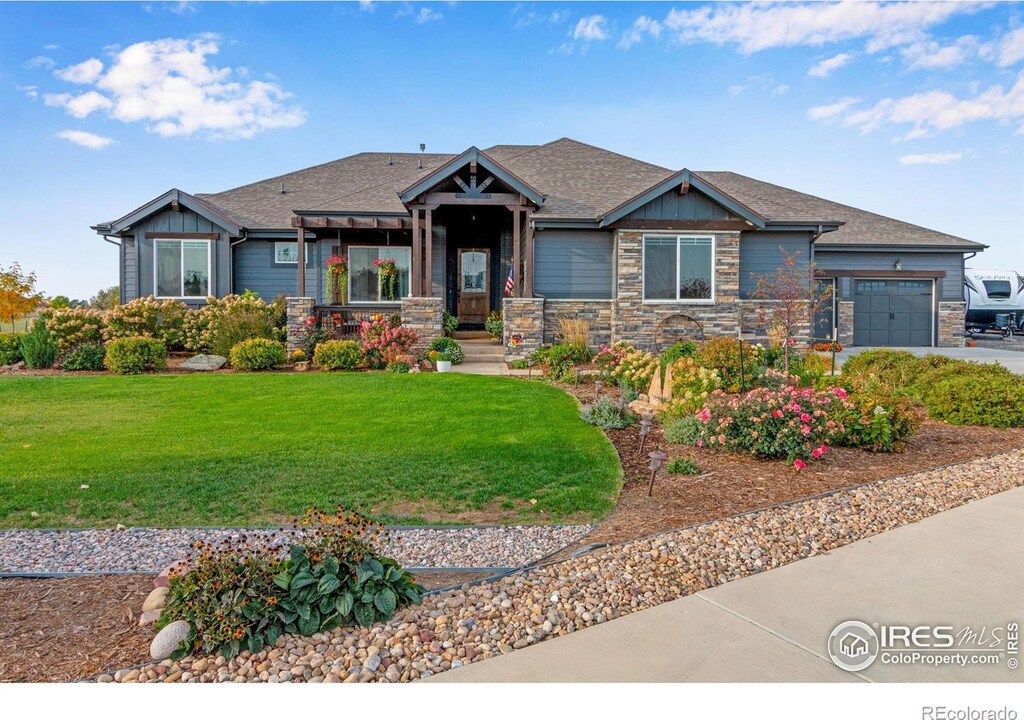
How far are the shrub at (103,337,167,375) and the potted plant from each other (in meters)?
5.13

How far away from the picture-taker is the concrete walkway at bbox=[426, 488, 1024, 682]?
262cm

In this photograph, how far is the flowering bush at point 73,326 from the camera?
1280 centimetres

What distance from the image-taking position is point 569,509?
517 cm

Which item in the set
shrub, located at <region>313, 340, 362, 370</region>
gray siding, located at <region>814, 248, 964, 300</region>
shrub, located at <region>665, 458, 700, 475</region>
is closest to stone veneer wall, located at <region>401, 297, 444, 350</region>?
shrub, located at <region>313, 340, 362, 370</region>

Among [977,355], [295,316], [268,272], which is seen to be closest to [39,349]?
[295,316]

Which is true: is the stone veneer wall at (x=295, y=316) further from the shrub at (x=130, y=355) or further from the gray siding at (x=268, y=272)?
the gray siding at (x=268, y=272)

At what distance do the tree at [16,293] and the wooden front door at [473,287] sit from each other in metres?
11.2

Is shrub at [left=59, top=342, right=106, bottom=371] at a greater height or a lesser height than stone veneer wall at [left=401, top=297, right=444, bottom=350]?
lesser

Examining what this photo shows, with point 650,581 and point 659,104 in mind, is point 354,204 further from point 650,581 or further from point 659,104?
point 650,581

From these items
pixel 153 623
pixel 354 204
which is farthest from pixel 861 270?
pixel 153 623

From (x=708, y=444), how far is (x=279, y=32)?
7892mm

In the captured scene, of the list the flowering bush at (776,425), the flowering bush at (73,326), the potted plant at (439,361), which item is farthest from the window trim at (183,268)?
the flowering bush at (776,425)

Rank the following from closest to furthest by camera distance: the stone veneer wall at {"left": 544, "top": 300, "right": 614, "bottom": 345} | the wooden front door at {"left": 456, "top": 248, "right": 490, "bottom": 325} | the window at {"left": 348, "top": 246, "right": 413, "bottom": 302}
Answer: the stone veneer wall at {"left": 544, "top": 300, "right": 614, "bottom": 345} < the window at {"left": 348, "top": 246, "right": 413, "bottom": 302} < the wooden front door at {"left": 456, "top": 248, "right": 490, "bottom": 325}

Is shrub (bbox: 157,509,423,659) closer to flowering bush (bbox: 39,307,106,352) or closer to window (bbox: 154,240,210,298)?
flowering bush (bbox: 39,307,106,352)
